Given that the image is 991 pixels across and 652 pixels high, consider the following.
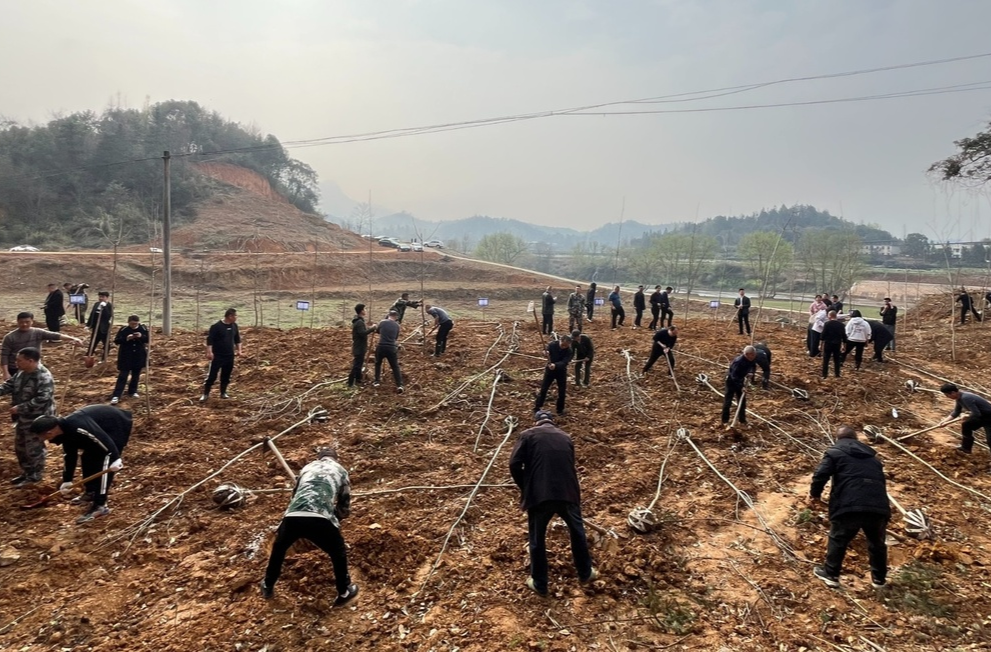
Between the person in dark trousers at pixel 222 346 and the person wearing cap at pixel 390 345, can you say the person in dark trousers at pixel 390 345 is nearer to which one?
the person wearing cap at pixel 390 345

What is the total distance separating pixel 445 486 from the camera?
19.4ft

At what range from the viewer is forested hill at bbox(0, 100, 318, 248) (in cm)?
3700

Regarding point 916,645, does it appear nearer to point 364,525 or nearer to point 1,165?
point 364,525

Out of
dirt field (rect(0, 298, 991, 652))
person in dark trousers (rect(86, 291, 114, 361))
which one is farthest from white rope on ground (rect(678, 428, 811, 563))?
person in dark trousers (rect(86, 291, 114, 361))

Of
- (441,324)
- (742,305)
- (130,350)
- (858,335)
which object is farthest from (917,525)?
(742,305)

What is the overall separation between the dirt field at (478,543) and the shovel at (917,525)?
10 centimetres

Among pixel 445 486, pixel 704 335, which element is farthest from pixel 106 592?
pixel 704 335

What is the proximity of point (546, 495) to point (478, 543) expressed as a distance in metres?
1.24

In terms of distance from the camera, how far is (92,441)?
15.7 feet

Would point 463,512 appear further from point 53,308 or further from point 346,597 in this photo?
point 53,308

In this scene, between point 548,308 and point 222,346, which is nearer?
point 222,346

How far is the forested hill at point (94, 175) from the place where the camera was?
37.0 meters

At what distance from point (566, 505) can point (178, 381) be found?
329 inches

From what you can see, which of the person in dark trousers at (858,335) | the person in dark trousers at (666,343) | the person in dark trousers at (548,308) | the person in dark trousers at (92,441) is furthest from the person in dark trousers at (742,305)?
the person in dark trousers at (92,441)
